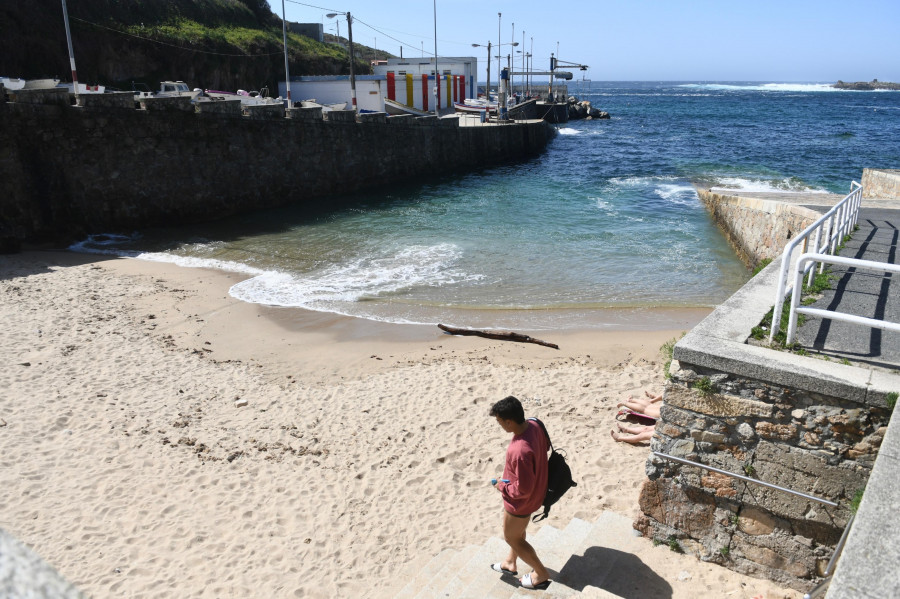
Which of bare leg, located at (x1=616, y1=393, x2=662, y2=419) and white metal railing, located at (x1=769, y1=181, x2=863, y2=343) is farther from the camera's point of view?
bare leg, located at (x1=616, y1=393, x2=662, y2=419)

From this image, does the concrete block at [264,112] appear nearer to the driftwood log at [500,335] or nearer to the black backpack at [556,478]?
the driftwood log at [500,335]

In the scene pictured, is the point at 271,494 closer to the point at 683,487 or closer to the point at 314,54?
the point at 683,487

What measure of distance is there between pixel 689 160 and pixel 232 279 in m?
32.2

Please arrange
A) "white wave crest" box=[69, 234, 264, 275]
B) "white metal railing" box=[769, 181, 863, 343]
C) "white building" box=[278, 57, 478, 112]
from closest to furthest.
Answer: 1. "white metal railing" box=[769, 181, 863, 343]
2. "white wave crest" box=[69, 234, 264, 275]
3. "white building" box=[278, 57, 478, 112]

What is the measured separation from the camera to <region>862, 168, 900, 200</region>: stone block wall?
46.4ft

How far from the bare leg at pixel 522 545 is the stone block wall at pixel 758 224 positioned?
8.44 m

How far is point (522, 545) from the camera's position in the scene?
4.82m

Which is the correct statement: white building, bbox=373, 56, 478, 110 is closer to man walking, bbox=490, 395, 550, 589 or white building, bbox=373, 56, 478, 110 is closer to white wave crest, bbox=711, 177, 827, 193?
white wave crest, bbox=711, 177, 827, 193

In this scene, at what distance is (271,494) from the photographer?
21.4 feet

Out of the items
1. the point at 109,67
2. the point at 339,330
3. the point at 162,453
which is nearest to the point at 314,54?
the point at 109,67

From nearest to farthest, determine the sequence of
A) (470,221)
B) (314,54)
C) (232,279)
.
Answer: (232,279) → (470,221) → (314,54)

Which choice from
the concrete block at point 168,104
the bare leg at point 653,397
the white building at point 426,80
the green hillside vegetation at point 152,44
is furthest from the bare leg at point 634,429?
the white building at point 426,80

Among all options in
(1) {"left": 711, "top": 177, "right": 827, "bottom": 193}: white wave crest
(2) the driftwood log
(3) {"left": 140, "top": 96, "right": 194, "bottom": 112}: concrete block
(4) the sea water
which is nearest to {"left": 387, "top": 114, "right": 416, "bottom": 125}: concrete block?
(4) the sea water

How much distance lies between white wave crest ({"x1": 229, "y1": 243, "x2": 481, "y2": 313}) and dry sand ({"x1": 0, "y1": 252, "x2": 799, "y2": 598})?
127 centimetres
